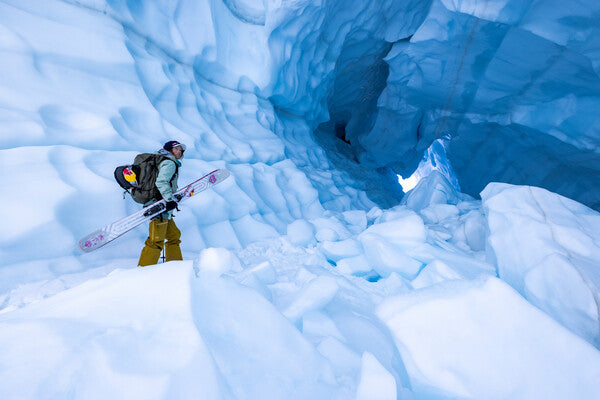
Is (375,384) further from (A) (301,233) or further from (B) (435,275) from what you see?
(A) (301,233)

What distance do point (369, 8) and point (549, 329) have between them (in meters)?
7.50

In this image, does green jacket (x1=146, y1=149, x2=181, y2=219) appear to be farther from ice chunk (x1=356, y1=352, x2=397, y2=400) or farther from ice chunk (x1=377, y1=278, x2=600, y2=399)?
ice chunk (x1=356, y1=352, x2=397, y2=400)

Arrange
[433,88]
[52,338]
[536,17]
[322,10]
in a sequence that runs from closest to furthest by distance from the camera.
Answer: [52,338]
[536,17]
[322,10]
[433,88]

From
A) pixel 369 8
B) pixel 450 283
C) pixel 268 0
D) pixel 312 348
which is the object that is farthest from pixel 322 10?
pixel 312 348

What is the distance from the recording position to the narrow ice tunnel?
17.4ft

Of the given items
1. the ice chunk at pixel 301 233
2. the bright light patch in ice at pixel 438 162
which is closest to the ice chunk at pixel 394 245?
the ice chunk at pixel 301 233

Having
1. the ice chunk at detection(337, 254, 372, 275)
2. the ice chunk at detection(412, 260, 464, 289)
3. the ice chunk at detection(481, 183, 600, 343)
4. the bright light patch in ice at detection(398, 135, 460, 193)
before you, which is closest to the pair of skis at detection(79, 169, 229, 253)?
the ice chunk at detection(337, 254, 372, 275)

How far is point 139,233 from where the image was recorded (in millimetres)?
2543

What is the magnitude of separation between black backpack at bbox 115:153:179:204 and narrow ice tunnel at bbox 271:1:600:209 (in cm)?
411

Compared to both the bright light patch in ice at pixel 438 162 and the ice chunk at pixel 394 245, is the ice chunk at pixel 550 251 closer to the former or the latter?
the ice chunk at pixel 394 245

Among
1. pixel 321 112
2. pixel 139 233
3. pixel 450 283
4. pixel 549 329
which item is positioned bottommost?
pixel 549 329

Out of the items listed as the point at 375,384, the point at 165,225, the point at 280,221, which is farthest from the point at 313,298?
the point at 280,221

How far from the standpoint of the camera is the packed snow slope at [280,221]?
3.36 ft

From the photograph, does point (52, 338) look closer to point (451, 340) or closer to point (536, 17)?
point (451, 340)
